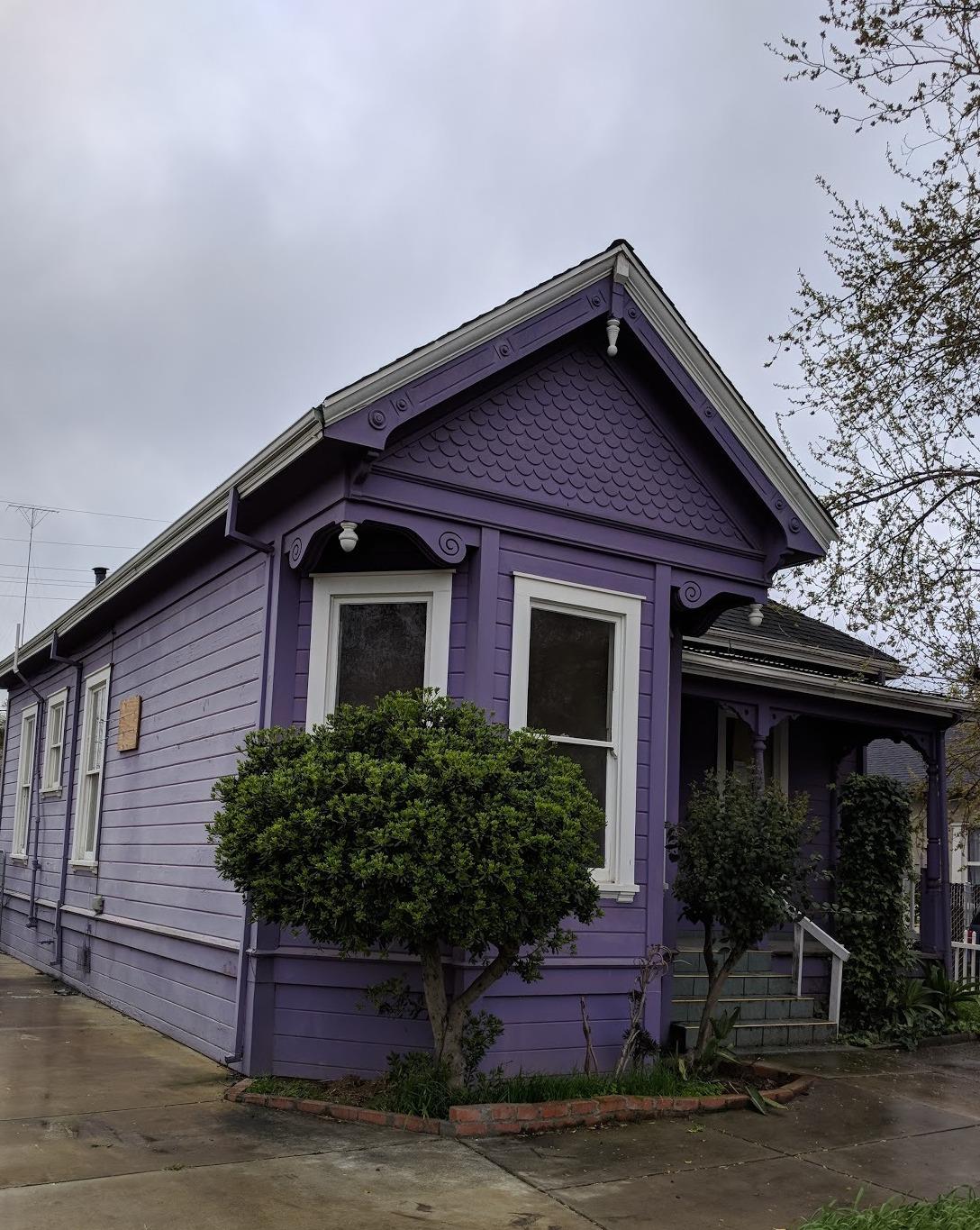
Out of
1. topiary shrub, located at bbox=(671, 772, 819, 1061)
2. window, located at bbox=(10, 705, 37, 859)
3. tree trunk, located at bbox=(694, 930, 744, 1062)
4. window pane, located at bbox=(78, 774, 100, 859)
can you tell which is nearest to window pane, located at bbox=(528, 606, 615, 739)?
topiary shrub, located at bbox=(671, 772, 819, 1061)

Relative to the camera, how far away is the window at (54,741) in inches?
579

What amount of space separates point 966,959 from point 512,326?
954 centimetres

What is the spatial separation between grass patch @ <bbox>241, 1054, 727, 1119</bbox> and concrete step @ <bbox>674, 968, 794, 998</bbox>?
90.9 inches

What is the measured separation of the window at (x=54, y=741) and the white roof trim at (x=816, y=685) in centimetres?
801

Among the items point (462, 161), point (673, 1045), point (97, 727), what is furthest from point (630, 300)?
point (97, 727)

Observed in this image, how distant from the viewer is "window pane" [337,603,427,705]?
24.9 feet

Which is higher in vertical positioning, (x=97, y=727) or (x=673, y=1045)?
(x=97, y=727)

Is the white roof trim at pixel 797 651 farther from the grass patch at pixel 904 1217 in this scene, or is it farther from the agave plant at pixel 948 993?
the grass patch at pixel 904 1217

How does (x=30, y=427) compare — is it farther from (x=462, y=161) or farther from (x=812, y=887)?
(x=812, y=887)

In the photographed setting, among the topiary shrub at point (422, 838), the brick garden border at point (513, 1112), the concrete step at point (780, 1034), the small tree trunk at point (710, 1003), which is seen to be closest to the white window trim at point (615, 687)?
the small tree trunk at point (710, 1003)

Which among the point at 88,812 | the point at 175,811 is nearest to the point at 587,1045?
the point at 175,811

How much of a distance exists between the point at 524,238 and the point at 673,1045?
3677cm

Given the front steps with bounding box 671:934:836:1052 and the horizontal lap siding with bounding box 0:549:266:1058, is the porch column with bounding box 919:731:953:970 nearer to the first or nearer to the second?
the front steps with bounding box 671:934:836:1052

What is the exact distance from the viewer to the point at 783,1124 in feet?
22.1
